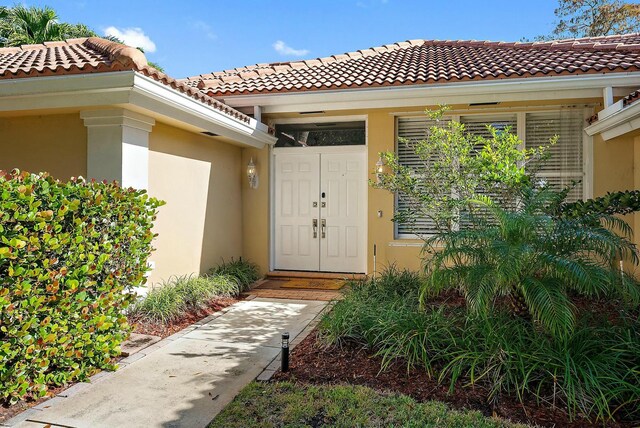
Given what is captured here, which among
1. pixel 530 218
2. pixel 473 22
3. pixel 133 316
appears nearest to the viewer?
pixel 530 218

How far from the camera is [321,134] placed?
9414 mm

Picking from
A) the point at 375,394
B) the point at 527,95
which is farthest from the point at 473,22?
the point at 375,394

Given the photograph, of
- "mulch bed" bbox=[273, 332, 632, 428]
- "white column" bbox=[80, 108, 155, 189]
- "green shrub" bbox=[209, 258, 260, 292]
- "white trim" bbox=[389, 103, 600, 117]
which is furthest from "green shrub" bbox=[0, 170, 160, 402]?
"white trim" bbox=[389, 103, 600, 117]

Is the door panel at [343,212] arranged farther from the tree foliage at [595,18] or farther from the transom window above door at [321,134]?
the tree foliage at [595,18]

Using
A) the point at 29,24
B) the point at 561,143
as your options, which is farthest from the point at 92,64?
the point at 29,24

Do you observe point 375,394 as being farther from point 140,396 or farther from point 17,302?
point 17,302

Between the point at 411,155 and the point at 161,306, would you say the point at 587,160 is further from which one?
the point at 161,306

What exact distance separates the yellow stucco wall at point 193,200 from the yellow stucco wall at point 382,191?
1.22 ft

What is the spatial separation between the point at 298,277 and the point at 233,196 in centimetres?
214

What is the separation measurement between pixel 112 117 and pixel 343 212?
482 cm

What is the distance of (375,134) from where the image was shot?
8805 millimetres

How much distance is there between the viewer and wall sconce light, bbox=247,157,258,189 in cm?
924

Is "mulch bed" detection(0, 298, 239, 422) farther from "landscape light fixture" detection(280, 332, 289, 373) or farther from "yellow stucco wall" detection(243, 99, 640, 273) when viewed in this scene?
"yellow stucco wall" detection(243, 99, 640, 273)

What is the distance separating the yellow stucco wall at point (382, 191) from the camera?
25.8ft
